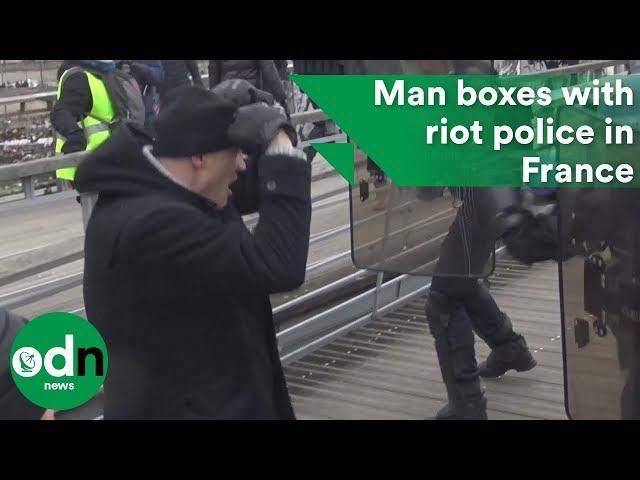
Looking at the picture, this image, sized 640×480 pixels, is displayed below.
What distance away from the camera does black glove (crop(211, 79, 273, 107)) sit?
2.54m

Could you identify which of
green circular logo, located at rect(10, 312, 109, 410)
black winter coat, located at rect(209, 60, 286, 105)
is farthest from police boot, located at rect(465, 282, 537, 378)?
green circular logo, located at rect(10, 312, 109, 410)

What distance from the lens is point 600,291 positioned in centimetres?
279

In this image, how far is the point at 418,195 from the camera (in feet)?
10.7

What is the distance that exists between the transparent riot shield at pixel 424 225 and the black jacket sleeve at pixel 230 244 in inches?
30.0

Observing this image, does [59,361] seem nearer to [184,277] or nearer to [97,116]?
[184,277]

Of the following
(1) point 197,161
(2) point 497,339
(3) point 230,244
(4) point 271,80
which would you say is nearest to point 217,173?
(1) point 197,161

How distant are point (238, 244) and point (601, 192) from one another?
0.95m

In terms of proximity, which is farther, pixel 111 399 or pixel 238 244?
pixel 111 399

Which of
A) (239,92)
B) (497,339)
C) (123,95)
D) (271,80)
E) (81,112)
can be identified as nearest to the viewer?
(239,92)

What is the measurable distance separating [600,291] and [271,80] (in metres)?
1.16

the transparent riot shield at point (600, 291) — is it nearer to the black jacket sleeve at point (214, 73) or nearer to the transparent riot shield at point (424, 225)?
the transparent riot shield at point (424, 225)

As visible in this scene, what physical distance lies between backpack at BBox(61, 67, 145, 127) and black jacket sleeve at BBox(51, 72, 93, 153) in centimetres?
12
